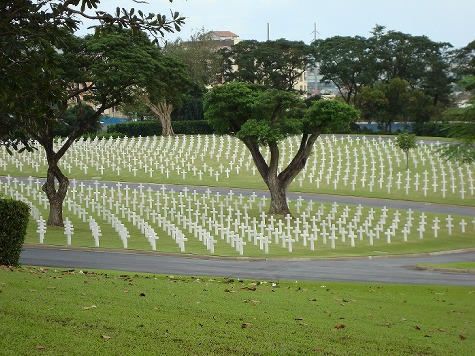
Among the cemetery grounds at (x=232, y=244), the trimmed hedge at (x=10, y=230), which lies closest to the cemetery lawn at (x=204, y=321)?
the cemetery grounds at (x=232, y=244)

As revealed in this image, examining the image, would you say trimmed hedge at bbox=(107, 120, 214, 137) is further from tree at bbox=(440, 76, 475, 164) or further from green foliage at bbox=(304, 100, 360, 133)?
tree at bbox=(440, 76, 475, 164)

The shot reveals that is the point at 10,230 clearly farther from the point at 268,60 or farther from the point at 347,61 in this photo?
the point at 268,60

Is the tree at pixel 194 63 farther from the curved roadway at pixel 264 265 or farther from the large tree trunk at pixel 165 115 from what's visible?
the curved roadway at pixel 264 265

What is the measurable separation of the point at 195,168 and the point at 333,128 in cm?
1724

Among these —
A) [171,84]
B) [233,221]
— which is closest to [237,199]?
[233,221]

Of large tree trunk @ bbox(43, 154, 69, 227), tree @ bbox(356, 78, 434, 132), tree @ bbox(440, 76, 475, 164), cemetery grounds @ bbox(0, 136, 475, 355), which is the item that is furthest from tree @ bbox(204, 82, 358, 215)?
tree @ bbox(356, 78, 434, 132)

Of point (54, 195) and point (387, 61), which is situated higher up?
point (387, 61)

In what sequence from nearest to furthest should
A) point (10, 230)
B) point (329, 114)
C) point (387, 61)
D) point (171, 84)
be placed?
point (10, 230) < point (171, 84) < point (329, 114) < point (387, 61)

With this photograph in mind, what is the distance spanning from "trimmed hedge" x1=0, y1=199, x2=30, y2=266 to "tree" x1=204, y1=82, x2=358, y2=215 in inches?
772

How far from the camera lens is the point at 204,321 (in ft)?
30.1

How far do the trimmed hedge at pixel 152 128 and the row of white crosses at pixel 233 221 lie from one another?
32188 millimetres

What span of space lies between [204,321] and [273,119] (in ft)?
91.7

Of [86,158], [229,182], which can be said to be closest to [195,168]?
[229,182]

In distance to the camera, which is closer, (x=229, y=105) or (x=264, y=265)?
(x=264, y=265)
